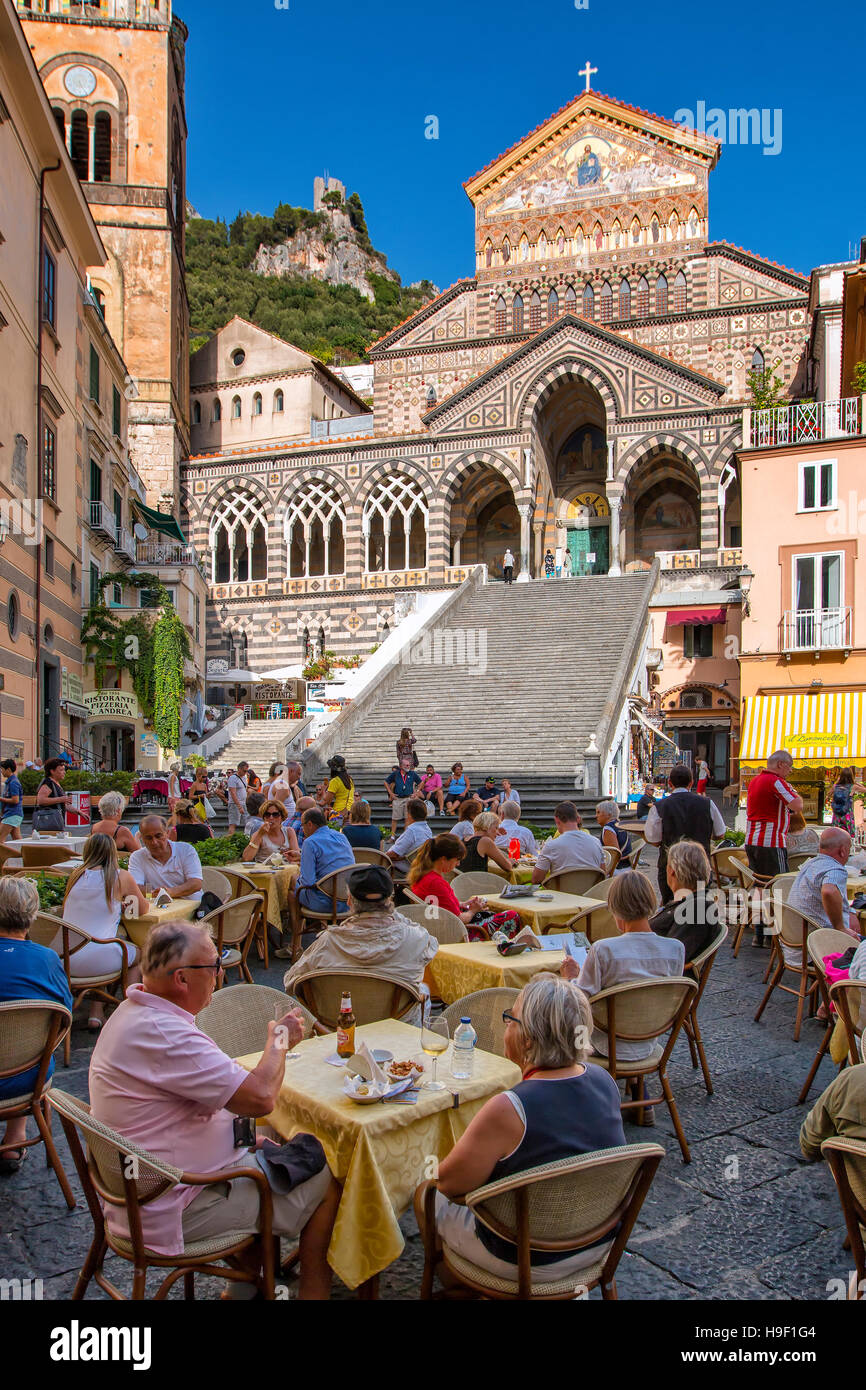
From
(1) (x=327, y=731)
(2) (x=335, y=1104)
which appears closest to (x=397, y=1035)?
(2) (x=335, y=1104)

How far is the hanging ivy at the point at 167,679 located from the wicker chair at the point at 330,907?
16970 mm

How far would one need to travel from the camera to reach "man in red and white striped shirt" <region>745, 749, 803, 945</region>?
8289mm

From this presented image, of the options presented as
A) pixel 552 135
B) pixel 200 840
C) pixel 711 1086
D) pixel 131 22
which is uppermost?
pixel 131 22

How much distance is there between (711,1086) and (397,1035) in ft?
7.52

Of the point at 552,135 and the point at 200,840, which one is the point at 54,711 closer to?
the point at 200,840

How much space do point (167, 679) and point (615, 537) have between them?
15066mm

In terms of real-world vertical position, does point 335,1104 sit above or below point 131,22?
below

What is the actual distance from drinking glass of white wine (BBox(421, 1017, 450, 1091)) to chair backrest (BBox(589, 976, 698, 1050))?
2.40 ft

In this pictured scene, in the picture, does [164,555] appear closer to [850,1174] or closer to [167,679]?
[167,679]

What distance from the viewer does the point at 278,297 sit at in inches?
Result: 2482

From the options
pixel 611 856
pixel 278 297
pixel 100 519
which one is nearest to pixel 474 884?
pixel 611 856

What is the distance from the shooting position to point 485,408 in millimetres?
31719

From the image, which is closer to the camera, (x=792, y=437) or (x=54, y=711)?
(x=54, y=711)
